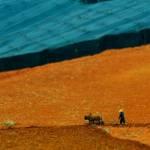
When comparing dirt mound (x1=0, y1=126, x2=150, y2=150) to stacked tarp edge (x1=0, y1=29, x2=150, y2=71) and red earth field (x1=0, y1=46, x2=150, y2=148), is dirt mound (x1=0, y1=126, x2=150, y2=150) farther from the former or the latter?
stacked tarp edge (x1=0, y1=29, x2=150, y2=71)

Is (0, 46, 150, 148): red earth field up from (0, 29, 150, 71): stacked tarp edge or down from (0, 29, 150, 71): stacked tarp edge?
down

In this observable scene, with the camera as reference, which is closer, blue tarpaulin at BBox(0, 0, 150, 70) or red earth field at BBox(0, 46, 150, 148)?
red earth field at BBox(0, 46, 150, 148)

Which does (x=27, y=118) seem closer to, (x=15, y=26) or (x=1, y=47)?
(x=1, y=47)

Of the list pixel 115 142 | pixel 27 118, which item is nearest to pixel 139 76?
pixel 27 118

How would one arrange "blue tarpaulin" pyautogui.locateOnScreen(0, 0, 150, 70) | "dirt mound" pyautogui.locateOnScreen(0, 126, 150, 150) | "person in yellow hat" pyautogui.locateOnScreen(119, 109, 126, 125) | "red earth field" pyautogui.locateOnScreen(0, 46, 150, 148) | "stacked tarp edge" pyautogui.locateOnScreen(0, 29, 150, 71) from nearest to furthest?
"dirt mound" pyautogui.locateOnScreen(0, 126, 150, 150), "person in yellow hat" pyautogui.locateOnScreen(119, 109, 126, 125), "red earth field" pyautogui.locateOnScreen(0, 46, 150, 148), "stacked tarp edge" pyautogui.locateOnScreen(0, 29, 150, 71), "blue tarpaulin" pyautogui.locateOnScreen(0, 0, 150, 70)

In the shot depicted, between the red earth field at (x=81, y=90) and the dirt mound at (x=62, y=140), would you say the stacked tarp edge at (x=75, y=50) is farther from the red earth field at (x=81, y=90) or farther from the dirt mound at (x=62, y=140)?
the dirt mound at (x=62, y=140)

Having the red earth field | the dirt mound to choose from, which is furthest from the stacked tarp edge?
the dirt mound

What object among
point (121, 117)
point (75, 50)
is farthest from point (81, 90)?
point (75, 50)
